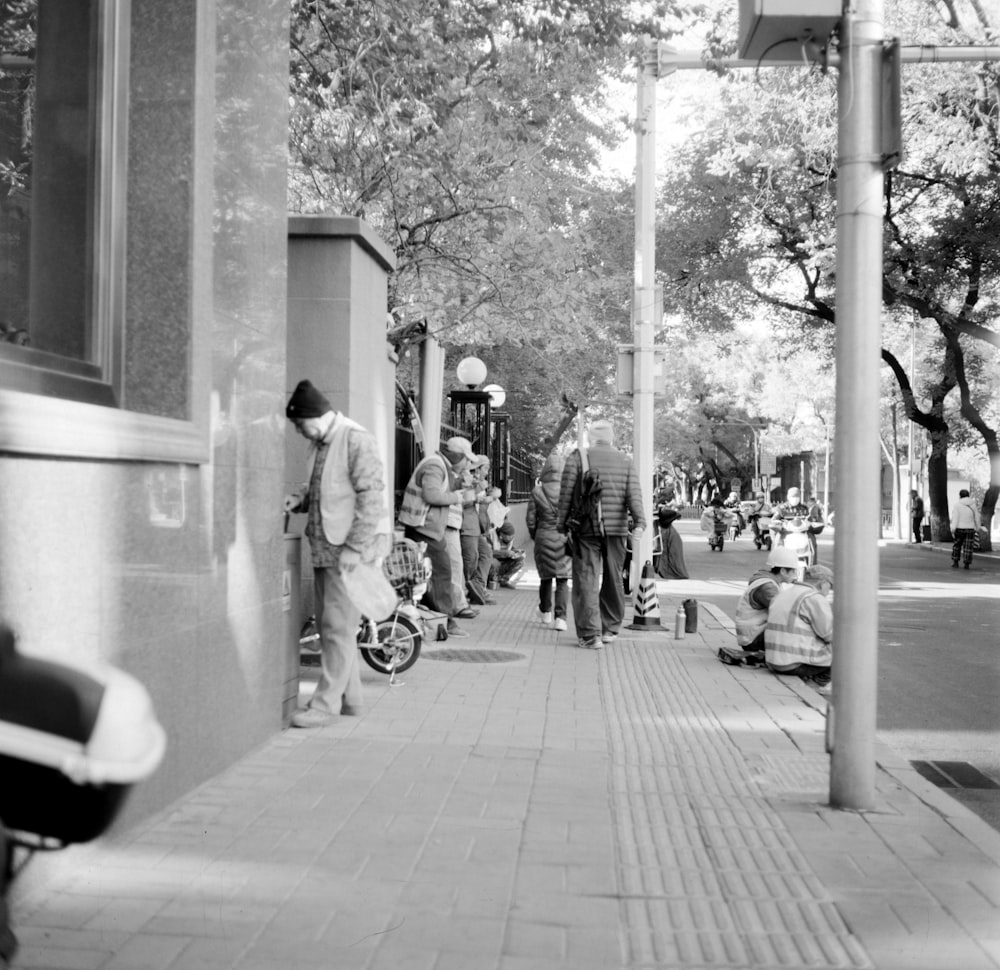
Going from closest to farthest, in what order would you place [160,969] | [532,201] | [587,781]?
[160,969] → [587,781] → [532,201]

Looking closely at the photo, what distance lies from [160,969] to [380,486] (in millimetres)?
4057

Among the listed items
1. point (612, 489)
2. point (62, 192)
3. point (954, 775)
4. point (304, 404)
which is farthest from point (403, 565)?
point (62, 192)

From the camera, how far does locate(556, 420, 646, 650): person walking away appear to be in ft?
37.4

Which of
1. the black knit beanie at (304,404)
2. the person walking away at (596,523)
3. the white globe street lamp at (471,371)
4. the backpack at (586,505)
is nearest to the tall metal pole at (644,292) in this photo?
the person walking away at (596,523)

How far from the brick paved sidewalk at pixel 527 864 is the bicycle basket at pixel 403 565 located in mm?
1889

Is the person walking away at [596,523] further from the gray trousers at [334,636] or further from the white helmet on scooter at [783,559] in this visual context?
the gray trousers at [334,636]

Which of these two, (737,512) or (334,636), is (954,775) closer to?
(334,636)

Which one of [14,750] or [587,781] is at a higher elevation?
[14,750]

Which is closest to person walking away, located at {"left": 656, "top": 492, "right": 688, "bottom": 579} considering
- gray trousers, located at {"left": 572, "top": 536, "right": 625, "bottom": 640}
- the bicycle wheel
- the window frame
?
gray trousers, located at {"left": 572, "top": 536, "right": 625, "bottom": 640}

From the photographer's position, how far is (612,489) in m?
11.4

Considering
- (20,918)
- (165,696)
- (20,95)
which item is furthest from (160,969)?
(20,95)

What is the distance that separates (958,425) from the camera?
43875 mm

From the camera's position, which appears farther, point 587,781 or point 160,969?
point 587,781

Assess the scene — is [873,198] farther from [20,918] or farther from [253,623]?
[20,918]
